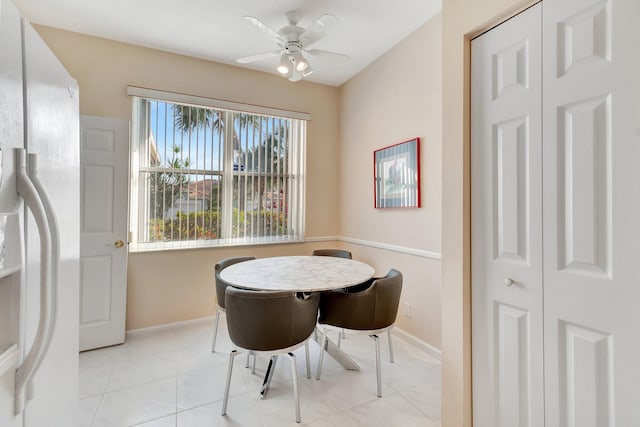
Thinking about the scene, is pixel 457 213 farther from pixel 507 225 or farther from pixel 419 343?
pixel 419 343

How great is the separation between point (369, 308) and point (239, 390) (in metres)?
1.05

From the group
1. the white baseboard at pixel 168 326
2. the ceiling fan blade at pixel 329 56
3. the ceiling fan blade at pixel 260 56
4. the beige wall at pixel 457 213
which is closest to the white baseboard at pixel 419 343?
the beige wall at pixel 457 213

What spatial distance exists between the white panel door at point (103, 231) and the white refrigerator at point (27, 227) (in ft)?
6.39

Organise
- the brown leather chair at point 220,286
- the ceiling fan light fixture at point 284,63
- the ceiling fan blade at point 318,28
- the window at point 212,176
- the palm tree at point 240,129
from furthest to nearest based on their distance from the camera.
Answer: the palm tree at point 240,129 → the window at point 212,176 → the ceiling fan light fixture at point 284,63 → the brown leather chair at point 220,286 → the ceiling fan blade at point 318,28

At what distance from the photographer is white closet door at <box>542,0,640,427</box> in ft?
3.09

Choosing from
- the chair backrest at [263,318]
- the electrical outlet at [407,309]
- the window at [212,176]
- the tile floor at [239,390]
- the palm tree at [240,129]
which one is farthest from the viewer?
the palm tree at [240,129]

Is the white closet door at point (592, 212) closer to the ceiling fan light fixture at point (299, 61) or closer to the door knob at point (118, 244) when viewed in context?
the ceiling fan light fixture at point (299, 61)

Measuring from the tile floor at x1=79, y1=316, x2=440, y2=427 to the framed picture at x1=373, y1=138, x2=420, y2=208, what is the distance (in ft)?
4.49

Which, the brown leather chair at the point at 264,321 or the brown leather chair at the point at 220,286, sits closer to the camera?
the brown leather chair at the point at 264,321

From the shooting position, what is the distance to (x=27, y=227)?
2.52 ft

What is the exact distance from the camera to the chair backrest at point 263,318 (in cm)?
163

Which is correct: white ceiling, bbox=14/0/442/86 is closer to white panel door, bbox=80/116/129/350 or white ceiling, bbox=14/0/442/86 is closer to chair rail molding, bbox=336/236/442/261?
white panel door, bbox=80/116/129/350

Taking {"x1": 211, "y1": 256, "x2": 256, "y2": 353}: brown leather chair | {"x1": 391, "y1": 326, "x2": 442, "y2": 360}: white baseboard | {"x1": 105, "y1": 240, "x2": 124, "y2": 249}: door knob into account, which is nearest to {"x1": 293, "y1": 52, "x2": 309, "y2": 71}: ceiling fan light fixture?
{"x1": 211, "y1": 256, "x2": 256, "y2": 353}: brown leather chair

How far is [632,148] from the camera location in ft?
3.09
